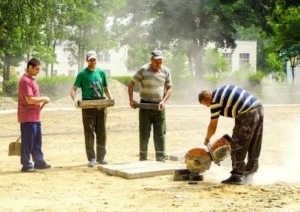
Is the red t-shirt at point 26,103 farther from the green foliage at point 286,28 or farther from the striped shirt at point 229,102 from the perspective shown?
the green foliage at point 286,28

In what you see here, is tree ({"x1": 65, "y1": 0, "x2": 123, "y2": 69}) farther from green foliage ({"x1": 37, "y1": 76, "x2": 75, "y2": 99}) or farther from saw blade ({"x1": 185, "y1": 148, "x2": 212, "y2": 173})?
saw blade ({"x1": 185, "y1": 148, "x2": 212, "y2": 173})

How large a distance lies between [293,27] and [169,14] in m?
7.06

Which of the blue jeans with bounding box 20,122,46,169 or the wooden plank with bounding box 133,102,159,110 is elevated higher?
the wooden plank with bounding box 133,102,159,110

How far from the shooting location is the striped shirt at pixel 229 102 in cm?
727

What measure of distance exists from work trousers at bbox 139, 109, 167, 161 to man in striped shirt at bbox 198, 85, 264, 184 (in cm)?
188

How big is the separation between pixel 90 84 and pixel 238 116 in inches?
109

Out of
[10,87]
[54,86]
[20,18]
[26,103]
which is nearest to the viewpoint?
A: [26,103]

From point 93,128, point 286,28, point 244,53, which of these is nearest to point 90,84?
point 93,128

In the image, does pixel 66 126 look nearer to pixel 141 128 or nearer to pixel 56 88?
pixel 141 128

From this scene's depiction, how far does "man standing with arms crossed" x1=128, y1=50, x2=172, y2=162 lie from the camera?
9102 mm

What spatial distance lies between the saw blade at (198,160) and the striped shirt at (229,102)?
2.05ft

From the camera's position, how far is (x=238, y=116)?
741 centimetres

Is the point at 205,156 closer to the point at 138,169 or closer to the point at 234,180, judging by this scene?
the point at 234,180

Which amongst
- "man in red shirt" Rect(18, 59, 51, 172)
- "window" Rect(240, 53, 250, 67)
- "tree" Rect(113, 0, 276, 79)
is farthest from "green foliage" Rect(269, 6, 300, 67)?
A: "window" Rect(240, 53, 250, 67)
